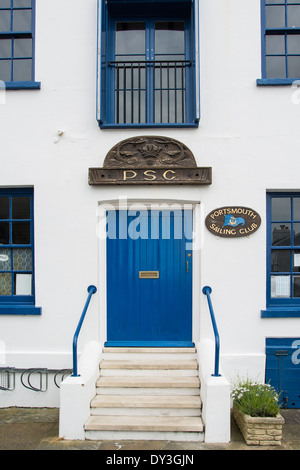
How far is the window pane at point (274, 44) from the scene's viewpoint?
5.56 m

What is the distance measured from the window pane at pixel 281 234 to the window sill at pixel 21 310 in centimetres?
375

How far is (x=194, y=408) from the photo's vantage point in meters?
4.50

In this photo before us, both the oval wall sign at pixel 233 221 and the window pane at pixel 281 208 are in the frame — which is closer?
the oval wall sign at pixel 233 221

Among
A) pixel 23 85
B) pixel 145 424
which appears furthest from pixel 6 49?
pixel 145 424

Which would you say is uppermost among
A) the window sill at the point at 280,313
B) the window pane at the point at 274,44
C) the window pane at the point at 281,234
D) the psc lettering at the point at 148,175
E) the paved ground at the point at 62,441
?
the window pane at the point at 274,44

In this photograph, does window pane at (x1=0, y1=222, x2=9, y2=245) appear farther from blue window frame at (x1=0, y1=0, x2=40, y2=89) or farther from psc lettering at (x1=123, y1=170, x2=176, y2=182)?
blue window frame at (x1=0, y1=0, x2=40, y2=89)

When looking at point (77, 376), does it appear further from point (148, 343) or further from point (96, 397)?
point (148, 343)

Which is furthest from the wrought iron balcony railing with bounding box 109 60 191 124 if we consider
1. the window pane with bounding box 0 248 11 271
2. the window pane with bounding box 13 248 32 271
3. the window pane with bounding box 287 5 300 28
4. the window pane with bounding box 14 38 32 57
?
the window pane with bounding box 0 248 11 271

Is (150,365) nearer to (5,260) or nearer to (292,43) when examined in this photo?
(5,260)

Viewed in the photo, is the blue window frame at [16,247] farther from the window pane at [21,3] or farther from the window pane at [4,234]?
the window pane at [21,3]

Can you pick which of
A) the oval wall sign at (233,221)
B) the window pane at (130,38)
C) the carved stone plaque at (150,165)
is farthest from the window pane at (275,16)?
the oval wall sign at (233,221)
